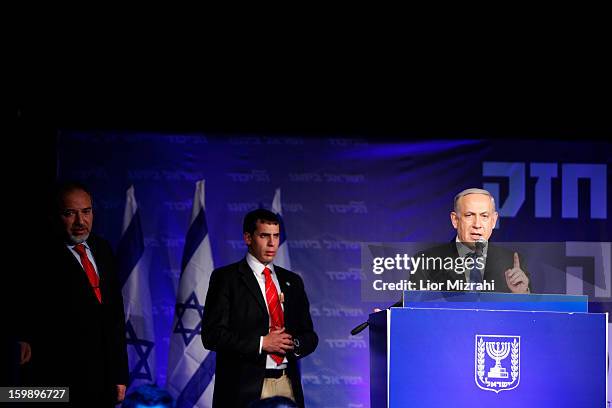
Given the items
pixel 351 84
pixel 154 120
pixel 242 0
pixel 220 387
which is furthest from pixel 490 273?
pixel 154 120

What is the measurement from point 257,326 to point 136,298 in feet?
5.15

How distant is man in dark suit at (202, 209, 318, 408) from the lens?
4680mm

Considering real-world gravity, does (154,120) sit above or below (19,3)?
below

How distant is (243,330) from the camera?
4.82m

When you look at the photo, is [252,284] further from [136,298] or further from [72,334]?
[136,298]

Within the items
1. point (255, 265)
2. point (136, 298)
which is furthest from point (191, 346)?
point (255, 265)

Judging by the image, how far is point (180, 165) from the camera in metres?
6.39

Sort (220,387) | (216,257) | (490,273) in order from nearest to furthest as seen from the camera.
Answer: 1. (490,273)
2. (220,387)
3. (216,257)

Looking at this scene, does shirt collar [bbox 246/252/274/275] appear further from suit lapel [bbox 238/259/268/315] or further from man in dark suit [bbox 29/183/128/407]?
man in dark suit [bbox 29/183/128/407]

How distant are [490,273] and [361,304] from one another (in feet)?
6.61

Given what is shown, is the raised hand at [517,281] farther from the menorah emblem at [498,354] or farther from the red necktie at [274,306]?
the red necktie at [274,306]

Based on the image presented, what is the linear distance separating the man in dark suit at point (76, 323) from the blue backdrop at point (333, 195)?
62.7 inches

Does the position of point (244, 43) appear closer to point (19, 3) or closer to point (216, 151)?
point (216, 151)

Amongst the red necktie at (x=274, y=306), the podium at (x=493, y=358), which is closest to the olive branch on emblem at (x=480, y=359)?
the podium at (x=493, y=358)
